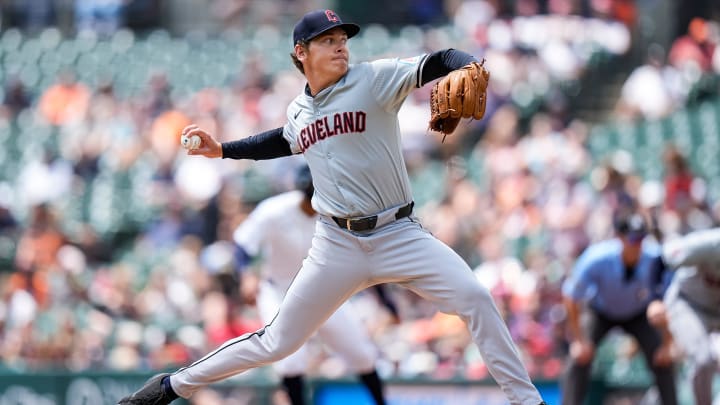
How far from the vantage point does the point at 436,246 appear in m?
6.38

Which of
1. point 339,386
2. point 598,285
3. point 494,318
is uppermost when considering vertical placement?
point 494,318

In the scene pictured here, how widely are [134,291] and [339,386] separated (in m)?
4.14

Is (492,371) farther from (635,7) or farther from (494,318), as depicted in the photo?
(635,7)

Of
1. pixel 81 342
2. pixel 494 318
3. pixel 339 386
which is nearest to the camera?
pixel 494 318

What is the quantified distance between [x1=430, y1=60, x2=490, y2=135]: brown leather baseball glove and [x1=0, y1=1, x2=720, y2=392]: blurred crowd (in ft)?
16.9

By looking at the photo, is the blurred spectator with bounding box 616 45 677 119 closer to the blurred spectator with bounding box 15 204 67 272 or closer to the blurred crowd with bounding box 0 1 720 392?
the blurred crowd with bounding box 0 1 720 392

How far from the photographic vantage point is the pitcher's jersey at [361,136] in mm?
6238

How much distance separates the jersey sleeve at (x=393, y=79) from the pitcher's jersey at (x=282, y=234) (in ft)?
7.99

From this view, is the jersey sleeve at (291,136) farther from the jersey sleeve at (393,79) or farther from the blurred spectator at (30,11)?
the blurred spectator at (30,11)

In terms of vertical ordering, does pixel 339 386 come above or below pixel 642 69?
below

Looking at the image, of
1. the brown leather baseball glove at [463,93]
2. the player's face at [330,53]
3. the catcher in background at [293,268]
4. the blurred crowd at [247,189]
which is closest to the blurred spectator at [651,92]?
the blurred crowd at [247,189]

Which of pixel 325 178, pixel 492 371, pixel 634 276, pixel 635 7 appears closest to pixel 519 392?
pixel 492 371

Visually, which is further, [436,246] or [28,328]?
[28,328]

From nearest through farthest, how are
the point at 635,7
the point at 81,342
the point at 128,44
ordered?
the point at 81,342 < the point at 635,7 < the point at 128,44
